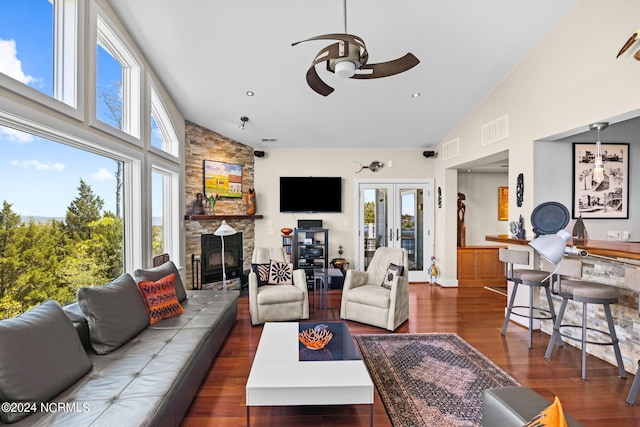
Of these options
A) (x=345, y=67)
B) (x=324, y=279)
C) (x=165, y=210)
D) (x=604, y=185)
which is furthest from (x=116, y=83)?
(x=604, y=185)

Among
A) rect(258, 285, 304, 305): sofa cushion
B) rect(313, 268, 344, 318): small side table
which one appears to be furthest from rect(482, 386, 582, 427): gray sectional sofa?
rect(313, 268, 344, 318): small side table

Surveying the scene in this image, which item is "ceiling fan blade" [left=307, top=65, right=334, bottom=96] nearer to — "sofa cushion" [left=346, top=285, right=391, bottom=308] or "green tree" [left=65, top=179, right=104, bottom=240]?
"green tree" [left=65, top=179, right=104, bottom=240]

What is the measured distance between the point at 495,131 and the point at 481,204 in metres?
2.33

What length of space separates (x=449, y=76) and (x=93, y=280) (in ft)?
15.3

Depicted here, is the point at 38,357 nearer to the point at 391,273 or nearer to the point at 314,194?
the point at 391,273

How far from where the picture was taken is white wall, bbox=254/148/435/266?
242 inches

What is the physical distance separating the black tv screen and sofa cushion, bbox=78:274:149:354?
366 cm

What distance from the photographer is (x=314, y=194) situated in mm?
6074

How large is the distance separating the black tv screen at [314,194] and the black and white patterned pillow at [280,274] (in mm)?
1970

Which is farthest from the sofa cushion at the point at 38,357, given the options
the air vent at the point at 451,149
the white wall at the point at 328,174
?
the air vent at the point at 451,149

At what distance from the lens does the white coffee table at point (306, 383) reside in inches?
74.3

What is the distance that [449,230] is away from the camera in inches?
230

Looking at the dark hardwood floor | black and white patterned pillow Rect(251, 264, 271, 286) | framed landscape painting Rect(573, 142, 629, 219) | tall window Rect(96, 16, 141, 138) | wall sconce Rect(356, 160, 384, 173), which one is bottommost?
the dark hardwood floor

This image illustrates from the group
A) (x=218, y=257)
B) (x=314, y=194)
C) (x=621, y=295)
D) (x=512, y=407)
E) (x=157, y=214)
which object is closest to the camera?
(x=512, y=407)
